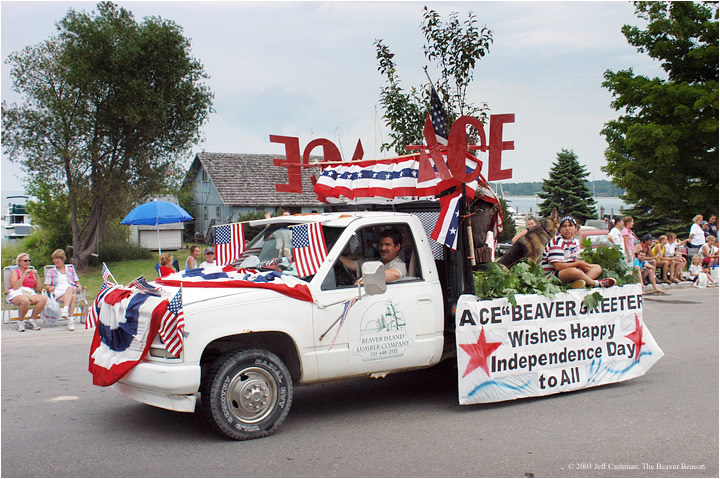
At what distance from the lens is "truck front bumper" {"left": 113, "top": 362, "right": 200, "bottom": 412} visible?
5168 millimetres

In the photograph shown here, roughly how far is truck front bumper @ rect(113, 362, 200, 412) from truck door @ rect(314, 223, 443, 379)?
44.2 inches

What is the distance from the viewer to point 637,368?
7516 millimetres

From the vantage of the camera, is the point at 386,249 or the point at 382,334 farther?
the point at 386,249

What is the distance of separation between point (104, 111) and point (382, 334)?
22.2 m

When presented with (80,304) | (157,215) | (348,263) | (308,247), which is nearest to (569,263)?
(348,263)

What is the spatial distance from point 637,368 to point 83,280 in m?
20.7

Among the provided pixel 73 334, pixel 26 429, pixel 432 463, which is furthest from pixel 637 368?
pixel 73 334

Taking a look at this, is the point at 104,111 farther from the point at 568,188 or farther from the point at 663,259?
the point at 568,188

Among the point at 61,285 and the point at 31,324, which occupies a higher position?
the point at 61,285

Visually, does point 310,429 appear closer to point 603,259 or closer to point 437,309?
point 437,309

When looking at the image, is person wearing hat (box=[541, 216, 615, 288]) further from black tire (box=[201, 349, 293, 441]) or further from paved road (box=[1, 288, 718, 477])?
black tire (box=[201, 349, 293, 441])

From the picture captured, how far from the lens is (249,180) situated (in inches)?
1773

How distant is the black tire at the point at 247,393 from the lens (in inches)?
211

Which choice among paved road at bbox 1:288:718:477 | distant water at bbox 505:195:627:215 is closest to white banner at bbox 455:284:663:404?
paved road at bbox 1:288:718:477
